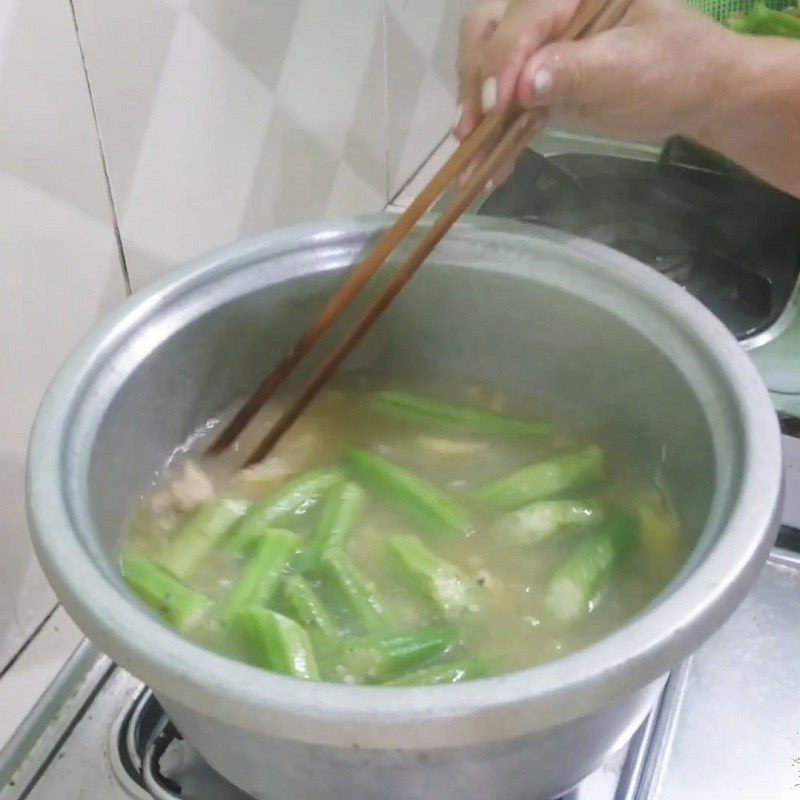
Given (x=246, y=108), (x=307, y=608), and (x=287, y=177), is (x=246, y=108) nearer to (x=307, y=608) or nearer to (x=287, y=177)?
(x=287, y=177)

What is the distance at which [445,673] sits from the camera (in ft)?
1.84

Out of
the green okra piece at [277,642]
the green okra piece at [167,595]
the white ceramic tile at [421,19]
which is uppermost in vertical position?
the white ceramic tile at [421,19]

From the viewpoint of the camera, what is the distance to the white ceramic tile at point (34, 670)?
76 cm

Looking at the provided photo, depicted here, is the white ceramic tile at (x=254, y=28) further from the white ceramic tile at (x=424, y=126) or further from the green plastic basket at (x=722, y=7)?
the green plastic basket at (x=722, y=7)

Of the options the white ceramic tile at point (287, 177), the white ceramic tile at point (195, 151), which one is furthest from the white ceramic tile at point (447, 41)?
the white ceramic tile at point (195, 151)

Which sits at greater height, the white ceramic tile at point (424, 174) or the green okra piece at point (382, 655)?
the green okra piece at point (382, 655)

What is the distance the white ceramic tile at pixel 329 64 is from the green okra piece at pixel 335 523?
0.44m

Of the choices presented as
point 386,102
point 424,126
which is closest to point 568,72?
point 386,102

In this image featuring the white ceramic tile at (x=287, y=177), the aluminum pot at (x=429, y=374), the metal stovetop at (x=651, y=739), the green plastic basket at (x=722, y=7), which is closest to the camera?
the aluminum pot at (x=429, y=374)

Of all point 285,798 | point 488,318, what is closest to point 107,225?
point 488,318

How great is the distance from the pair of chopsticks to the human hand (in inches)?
0.7

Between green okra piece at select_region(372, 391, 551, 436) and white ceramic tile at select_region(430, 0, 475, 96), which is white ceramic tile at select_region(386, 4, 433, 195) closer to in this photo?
white ceramic tile at select_region(430, 0, 475, 96)

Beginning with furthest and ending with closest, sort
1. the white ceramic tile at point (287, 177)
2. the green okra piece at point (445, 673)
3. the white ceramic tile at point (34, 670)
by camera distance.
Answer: the white ceramic tile at point (287, 177), the white ceramic tile at point (34, 670), the green okra piece at point (445, 673)

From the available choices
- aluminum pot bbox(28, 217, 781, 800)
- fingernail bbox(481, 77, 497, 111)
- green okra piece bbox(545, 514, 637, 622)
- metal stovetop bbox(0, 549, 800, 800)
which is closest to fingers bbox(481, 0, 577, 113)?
fingernail bbox(481, 77, 497, 111)
